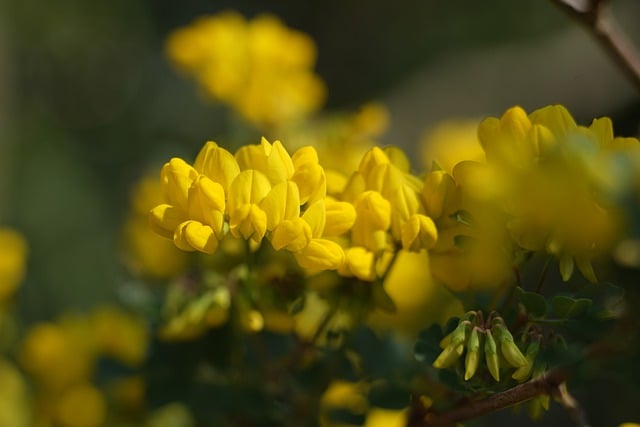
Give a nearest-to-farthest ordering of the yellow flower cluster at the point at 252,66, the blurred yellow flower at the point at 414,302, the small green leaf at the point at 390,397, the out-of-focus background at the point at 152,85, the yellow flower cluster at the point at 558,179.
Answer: the yellow flower cluster at the point at 558,179 → the small green leaf at the point at 390,397 → the blurred yellow flower at the point at 414,302 → the yellow flower cluster at the point at 252,66 → the out-of-focus background at the point at 152,85

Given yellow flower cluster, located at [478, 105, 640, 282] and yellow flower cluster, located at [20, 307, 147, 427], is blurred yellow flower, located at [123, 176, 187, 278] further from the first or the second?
yellow flower cluster, located at [478, 105, 640, 282]

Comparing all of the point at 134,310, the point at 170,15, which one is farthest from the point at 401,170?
the point at 170,15

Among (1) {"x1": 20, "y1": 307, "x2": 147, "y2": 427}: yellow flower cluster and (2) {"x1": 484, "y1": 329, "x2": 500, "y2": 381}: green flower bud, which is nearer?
(2) {"x1": 484, "y1": 329, "x2": 500, "y2": 381}: green flower bud

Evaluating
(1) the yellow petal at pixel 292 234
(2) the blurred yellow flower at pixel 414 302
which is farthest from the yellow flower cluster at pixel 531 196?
(2) the blurred yellow flower at pixel 414 302

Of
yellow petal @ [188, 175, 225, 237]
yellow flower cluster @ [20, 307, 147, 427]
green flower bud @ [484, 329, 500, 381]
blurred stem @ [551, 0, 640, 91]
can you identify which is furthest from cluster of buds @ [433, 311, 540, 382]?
yellow flower cluster @ [20, 307, 147, 427]

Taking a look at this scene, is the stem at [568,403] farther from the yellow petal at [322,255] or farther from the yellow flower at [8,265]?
the yellow flower at [8,265]

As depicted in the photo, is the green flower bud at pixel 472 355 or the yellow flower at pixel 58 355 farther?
the yellow flower at pixel 58 355
